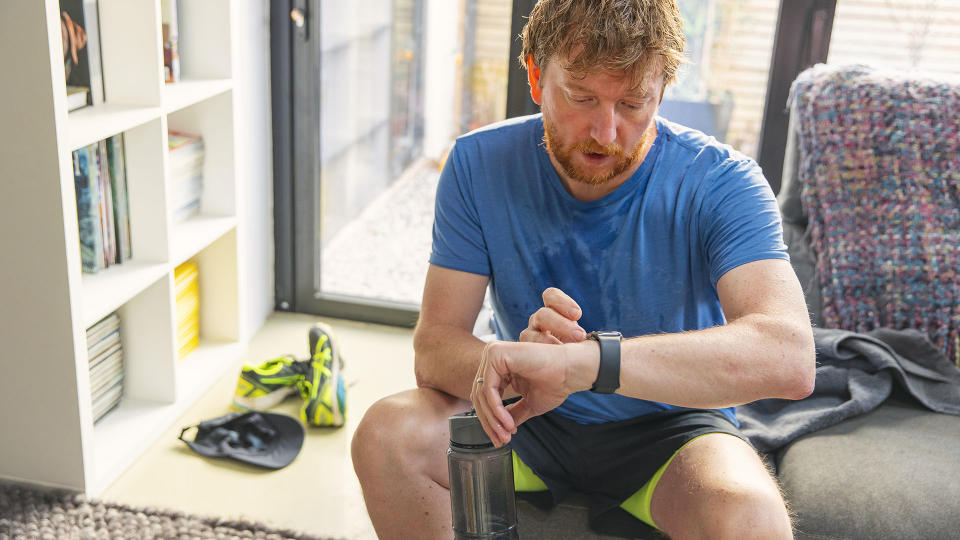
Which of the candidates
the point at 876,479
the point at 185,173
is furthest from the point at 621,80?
the point at 185,173

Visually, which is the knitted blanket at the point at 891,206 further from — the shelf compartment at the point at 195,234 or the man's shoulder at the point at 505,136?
the shelf compartment at the point at 195,234

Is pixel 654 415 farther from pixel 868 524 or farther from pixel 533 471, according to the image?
pixel 868 524

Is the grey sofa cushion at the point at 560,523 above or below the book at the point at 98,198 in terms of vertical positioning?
below

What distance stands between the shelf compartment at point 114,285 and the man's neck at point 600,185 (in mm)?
989

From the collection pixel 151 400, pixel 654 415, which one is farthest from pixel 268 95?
pixel 654 415

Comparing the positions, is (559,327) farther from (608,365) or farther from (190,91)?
(190,91)

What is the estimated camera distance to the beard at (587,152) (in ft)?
4.71

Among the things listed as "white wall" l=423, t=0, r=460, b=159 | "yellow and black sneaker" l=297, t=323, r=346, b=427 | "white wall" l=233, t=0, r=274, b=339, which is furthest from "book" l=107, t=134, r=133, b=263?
"white wall" l=423, t=0, r=460, b=159

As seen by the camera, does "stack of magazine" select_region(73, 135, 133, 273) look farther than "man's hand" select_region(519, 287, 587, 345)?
Yes

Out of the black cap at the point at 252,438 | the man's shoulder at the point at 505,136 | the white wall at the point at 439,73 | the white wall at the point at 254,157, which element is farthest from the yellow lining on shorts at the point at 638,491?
the white wall at the point at 439,73

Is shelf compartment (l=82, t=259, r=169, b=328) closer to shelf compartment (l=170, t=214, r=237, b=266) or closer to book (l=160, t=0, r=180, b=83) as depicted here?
shelf compartment (l=170, t=214, r=237, b=266)

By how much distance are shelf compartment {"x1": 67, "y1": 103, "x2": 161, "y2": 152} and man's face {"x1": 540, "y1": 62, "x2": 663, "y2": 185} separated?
900 millimetres

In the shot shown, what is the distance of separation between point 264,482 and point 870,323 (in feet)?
4.47

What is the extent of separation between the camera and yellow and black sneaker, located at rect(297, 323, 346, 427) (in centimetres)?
231
